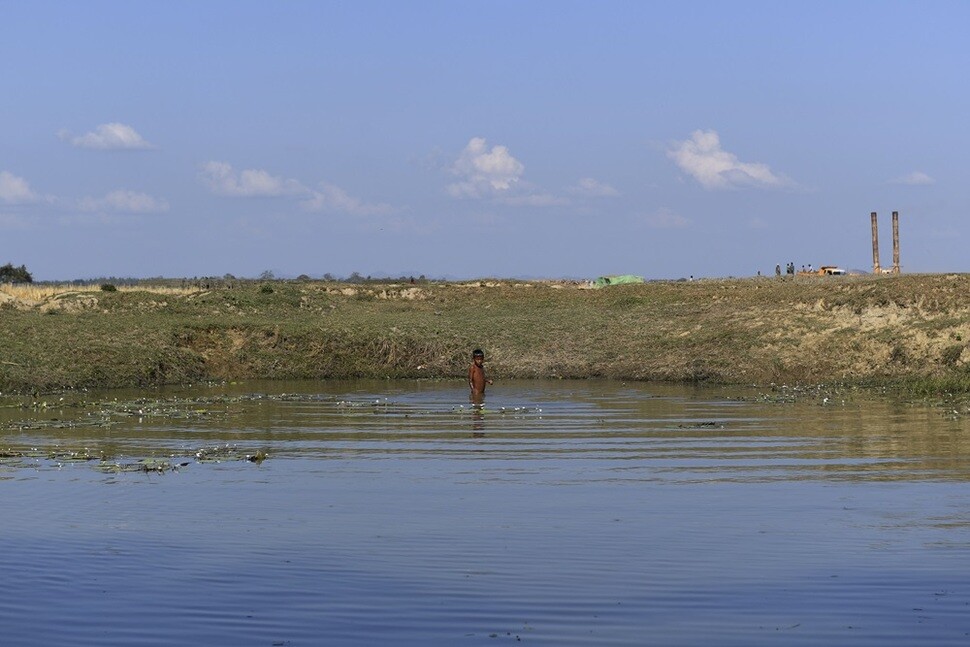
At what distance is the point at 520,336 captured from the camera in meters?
50.0

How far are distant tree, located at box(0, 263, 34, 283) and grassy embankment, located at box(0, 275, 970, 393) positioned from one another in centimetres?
4148

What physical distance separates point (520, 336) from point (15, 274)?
62.2m

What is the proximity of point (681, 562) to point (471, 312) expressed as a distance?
44.8 m

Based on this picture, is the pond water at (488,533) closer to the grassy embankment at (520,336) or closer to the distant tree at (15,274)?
the grassy embankment at (520,336)

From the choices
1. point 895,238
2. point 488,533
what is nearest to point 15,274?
point 895,238

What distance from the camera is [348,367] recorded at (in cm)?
4838

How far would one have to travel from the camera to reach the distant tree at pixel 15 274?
99.4 metres

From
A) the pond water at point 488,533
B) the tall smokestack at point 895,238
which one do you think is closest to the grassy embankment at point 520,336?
the pond water at point 488,533

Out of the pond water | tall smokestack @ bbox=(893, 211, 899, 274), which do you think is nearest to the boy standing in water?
the pond water

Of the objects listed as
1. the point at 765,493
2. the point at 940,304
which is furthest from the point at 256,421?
the point at 940,304

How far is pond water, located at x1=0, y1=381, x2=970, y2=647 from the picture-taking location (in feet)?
37.0

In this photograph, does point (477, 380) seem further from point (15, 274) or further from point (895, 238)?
point (15, 274)

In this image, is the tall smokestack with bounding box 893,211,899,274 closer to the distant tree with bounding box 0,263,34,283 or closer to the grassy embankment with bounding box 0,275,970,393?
the grassy embankment with bounding box 0,275,970,393

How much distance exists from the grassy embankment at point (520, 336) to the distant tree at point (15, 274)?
41482 millimetres
